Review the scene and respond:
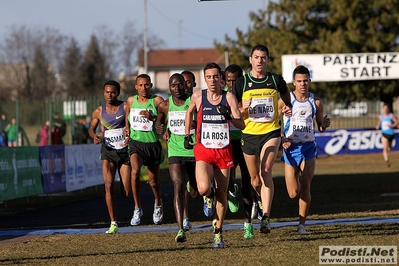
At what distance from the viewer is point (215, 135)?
35.6 ft

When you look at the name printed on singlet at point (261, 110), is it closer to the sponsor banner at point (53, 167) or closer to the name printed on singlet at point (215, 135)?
the name printed on singlet at point (215, 135)

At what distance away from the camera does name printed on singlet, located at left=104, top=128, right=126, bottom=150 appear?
1360cm

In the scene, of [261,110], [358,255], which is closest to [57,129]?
[261,110]

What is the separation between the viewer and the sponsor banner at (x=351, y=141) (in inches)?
1502

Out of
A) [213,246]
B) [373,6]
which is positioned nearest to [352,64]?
[373,6]

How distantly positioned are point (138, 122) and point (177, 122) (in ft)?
4.15

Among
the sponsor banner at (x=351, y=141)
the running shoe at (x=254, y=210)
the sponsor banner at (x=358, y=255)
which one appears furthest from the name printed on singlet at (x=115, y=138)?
the sponsor banner at (x=351, y=141)

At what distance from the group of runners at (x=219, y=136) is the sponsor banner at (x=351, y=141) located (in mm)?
24533

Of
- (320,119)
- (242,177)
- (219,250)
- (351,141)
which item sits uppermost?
(320,119)

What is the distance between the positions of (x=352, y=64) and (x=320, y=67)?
119 cm

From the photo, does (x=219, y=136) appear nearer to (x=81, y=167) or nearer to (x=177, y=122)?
(x=177, y=122)

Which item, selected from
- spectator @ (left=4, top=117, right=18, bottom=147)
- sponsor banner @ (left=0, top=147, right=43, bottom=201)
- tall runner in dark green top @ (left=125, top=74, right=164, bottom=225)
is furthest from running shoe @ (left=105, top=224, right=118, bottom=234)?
spectator @ (left=4, top=117, right=18, bottom=147)

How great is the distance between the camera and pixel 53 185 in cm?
2092

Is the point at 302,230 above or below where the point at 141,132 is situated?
below
